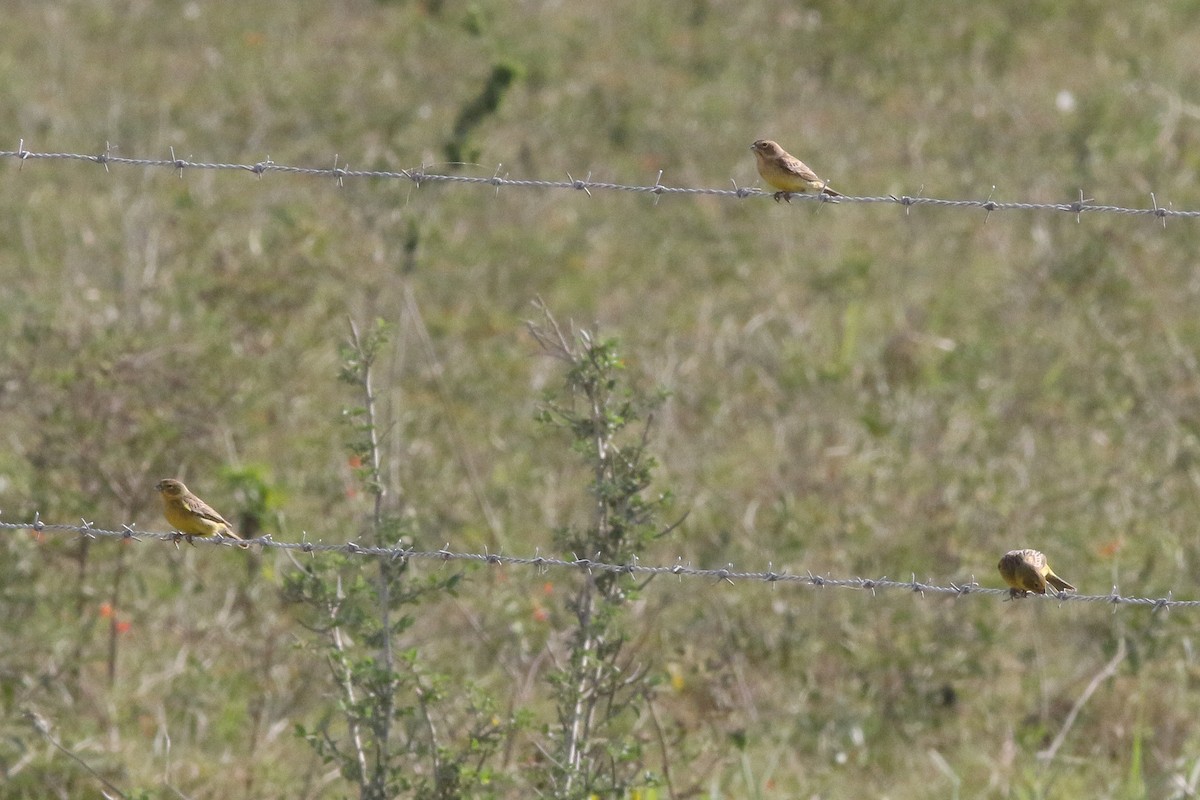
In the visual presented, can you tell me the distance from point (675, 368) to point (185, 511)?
3979 mm

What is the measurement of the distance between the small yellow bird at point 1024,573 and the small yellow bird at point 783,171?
1385mm

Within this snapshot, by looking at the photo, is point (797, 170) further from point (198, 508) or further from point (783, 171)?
point (198, 508)

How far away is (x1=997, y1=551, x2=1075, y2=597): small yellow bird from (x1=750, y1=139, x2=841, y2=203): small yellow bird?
138 cm

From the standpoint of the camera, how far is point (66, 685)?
6.06 m

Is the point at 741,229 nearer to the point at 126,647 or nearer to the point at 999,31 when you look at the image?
the point at 999,31

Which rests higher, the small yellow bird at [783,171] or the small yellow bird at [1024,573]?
the small yellow bird at [783,171]

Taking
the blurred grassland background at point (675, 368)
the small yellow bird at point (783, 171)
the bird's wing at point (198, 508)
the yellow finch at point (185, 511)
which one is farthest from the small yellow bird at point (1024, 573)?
the bird's wing at point (198, 508)

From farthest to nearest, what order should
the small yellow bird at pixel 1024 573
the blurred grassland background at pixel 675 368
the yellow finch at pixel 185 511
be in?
the blurred grassland background at pixel 675 368 → the yellow finch at pixel 185 511 → the small yellow bird at pixel 1024 573

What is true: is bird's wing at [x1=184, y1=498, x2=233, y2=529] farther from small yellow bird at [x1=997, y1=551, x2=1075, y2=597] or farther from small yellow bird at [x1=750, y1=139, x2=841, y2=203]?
small yellow bird at [x1=997, y1=551, x2=1075, y2=597]

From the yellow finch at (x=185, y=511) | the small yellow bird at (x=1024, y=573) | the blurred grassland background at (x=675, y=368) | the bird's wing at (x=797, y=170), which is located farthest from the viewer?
the blurred grassland background at (x=675, y=368)

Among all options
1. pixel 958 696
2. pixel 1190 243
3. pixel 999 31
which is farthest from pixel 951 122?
pixel 958 696

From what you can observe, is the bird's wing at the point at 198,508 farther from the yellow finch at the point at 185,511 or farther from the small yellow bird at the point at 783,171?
the small yellow bird at the point at 783,171

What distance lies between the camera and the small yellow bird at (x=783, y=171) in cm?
512

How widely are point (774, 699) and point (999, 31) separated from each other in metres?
8.48
